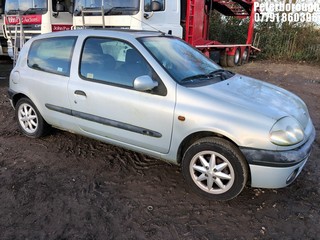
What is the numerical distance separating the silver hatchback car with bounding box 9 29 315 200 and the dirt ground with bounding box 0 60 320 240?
0.94ft

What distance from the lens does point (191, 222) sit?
114 inches

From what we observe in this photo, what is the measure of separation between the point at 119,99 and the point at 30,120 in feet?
5.90

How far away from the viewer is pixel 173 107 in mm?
3211

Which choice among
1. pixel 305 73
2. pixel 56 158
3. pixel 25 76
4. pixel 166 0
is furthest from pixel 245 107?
pixel 305 73

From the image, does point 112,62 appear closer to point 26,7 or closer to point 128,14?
point 128,14

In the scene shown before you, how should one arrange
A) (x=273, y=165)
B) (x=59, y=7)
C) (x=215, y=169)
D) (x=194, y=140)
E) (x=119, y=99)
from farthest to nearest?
(x=59, y=7), (x=119, y=99), (x=194, y=140), (x=215, y=169), (x=273, y=165)

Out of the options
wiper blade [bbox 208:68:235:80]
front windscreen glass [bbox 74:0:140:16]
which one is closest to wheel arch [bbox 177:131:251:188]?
wiper blade [bbox 208:68:235:80]

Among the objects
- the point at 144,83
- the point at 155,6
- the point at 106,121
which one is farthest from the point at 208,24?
the point at 144,83

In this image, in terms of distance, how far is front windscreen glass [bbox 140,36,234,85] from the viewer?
136 inches

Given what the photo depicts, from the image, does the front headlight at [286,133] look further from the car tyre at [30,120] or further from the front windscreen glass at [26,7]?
the front windscreen glass at [26,7]

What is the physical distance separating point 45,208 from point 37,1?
23.0ft

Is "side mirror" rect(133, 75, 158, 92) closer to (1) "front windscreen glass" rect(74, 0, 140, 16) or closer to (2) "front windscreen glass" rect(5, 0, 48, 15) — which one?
(1) "front windscreen glass" rect(74, 0, 140, 16)

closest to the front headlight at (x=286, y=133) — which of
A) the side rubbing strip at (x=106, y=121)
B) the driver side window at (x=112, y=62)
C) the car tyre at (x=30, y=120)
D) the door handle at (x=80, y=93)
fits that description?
the side rubbing strip at (x=106, y=121)

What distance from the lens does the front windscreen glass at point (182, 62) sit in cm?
345
